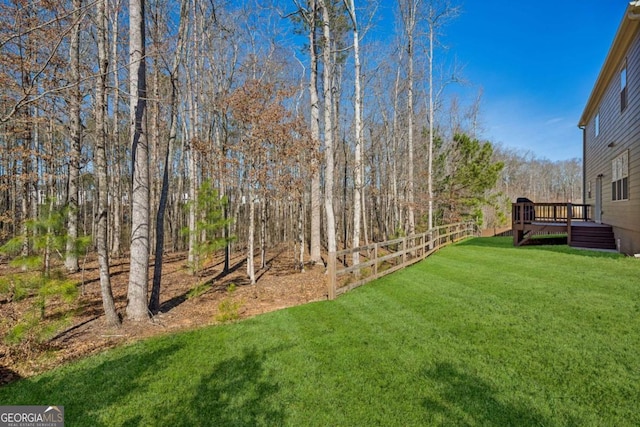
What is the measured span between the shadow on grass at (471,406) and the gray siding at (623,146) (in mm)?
8081

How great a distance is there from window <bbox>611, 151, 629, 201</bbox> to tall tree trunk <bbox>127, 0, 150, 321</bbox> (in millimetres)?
11778

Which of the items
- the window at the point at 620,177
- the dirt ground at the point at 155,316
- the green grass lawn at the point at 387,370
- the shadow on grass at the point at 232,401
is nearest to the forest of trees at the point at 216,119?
the dirt ground at the point at 155,316

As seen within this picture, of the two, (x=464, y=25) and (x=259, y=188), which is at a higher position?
(x=464, y=25)

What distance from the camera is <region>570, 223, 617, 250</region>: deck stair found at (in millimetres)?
9812

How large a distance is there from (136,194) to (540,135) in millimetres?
32430

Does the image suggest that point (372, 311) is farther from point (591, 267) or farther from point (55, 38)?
point (55, 38)

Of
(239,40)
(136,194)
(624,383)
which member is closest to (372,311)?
(624,383)

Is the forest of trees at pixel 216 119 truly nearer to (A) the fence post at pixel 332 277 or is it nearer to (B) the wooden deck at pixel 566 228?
(A) the fence post at pixel 332 277

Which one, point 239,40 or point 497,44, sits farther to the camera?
point 497,44

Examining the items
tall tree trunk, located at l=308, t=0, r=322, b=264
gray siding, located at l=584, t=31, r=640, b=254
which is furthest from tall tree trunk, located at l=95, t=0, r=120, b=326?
gray siding, located at l=584, t=31, r=640, b=254

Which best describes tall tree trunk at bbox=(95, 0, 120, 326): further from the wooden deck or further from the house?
the wooden deck

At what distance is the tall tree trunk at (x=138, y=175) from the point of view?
488 cm

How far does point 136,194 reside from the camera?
16.2ft

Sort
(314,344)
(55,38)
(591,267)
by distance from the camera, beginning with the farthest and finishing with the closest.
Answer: (591,267) → (55,38) → (314,344)
